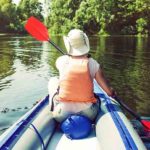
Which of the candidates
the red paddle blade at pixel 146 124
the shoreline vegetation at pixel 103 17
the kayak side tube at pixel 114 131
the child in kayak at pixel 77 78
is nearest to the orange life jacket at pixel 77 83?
the child in kayak at pixel 77 78

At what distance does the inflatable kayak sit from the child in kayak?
0.26 meters

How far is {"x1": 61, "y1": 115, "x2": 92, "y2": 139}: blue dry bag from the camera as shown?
5328 mm

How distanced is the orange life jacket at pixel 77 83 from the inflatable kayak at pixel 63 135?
16.0 inches

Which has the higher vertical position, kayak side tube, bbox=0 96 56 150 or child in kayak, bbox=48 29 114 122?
child in kayak, bbox=48 29 114 122

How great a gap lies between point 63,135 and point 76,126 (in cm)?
34

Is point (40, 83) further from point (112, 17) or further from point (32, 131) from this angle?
point (112, 17)

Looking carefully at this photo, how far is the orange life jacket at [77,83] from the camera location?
5332 millimetres

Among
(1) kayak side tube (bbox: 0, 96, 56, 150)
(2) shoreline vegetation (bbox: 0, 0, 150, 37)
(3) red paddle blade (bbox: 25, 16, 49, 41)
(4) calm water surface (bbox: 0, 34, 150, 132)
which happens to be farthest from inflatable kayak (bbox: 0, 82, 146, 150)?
(2) shoreline vegetation (bbox: 0, 0, 150, 37)

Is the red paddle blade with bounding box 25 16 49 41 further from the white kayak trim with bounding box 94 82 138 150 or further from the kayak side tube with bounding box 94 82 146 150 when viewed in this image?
the kayak side tube with bounding box 94 82 146 150

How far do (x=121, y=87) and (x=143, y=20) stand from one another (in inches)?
1826

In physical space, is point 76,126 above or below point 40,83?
above

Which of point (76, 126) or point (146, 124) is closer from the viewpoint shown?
point (76, 126)

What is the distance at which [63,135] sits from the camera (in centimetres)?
556

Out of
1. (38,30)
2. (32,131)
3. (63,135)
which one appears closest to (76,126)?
(63,135)
